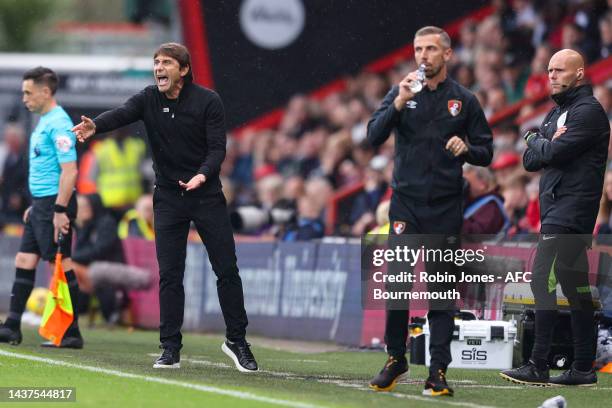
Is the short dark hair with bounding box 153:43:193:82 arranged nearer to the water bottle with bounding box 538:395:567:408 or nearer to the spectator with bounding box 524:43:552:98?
the water bottle with bounding box 538:395:567:408

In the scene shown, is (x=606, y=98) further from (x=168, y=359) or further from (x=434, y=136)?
(x=168, y=359)

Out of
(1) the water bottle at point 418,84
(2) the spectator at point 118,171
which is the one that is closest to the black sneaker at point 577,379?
(1) the water bottle at point 418,84

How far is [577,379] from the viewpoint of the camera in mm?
9977

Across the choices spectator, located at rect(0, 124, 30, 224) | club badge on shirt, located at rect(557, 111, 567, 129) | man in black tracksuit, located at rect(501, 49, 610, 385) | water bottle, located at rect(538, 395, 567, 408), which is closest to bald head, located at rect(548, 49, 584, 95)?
man in black tracksuit, located at rect(501, 49, 610, 385)

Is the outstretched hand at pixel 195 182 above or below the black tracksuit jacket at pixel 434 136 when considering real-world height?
below

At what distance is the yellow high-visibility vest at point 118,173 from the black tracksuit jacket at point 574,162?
1317 cm

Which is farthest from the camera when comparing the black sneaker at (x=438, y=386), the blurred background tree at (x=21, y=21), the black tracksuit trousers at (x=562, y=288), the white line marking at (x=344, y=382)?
the blurred background tree at (x=21, y=21)

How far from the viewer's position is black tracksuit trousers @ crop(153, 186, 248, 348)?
1017 cm

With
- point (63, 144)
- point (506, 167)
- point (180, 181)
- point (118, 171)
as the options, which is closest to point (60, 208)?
point (63, 144)

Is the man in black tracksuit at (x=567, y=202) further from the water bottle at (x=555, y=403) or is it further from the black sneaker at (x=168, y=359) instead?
the black sneaker at (x=168, y=359)

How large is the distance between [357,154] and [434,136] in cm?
1011

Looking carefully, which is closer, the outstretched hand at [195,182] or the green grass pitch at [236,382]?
the green grass pitch at [236,382]

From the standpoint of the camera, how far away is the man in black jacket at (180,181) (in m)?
10.1

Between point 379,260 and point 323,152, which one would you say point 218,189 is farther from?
point 323,152
